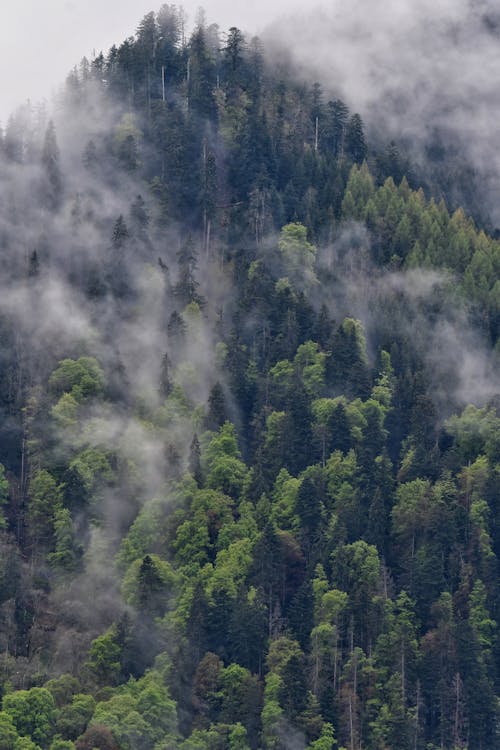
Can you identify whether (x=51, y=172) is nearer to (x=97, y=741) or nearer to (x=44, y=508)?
(x=44, y=508)

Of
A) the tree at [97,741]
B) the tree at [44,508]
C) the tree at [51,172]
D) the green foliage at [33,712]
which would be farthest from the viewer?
the tree at [51,172]

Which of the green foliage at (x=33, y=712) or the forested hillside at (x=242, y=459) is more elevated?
the forested hillside at (x=242, y=459)

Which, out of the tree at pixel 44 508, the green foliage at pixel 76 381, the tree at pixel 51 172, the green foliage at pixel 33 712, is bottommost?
the green foliage at pixel 33 712

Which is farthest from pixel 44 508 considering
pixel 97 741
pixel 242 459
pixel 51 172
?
pixel 51 172

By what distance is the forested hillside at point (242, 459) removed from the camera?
14712 centimetres

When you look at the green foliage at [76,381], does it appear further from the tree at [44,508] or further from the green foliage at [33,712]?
the green foliage at [33,712]

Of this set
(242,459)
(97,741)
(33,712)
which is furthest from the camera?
(242,459)

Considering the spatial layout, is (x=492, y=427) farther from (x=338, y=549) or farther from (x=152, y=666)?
(x=152, y=666)

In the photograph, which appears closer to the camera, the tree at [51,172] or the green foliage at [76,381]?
the green foliage at [76,381]

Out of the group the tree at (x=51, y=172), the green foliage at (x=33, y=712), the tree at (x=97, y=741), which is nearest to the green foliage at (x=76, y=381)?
the tree at (x=51, y=172)

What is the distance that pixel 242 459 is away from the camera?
16862 centimetres

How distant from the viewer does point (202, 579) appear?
155 m

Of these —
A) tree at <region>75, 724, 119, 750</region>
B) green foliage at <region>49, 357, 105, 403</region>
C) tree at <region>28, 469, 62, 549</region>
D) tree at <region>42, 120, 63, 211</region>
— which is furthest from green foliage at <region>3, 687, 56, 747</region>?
tree at <region>42, 120, 63, 211</region>

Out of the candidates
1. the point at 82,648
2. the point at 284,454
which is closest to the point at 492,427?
the point at 284,454
